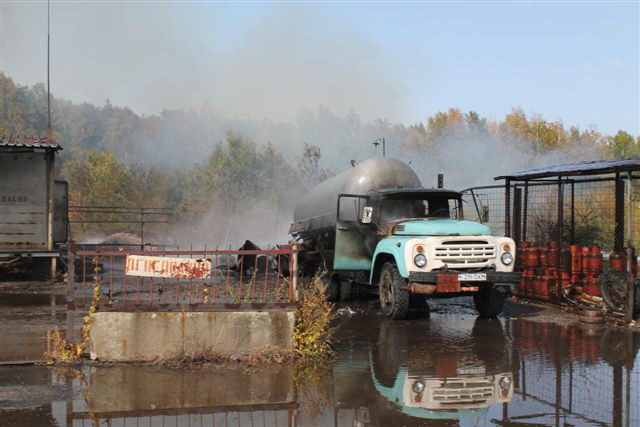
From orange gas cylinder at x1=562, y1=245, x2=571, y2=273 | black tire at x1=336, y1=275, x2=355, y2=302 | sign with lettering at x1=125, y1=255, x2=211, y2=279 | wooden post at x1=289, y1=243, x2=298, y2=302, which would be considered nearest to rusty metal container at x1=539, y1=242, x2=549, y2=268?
orange gas cylinder at x1=562, y1=245, x2=571, y2=273

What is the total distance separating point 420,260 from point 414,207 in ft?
6.41

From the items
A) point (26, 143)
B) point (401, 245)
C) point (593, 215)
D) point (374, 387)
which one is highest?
point (26, 143)

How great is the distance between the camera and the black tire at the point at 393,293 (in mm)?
10102

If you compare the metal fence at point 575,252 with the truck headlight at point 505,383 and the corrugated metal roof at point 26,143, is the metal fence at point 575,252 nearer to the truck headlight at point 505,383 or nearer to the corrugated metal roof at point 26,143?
the truck headlight at point 505,383

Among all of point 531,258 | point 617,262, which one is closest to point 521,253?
point 531,258

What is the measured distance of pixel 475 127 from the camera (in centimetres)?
5488

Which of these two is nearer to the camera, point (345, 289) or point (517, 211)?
point (345, 289)

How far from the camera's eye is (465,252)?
997 cm

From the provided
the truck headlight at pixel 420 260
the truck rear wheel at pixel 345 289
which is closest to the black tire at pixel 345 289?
the truck rear wheel at pixel 345 289

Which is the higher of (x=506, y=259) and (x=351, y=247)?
(x=351, y=247)

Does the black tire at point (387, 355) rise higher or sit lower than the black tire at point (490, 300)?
lower

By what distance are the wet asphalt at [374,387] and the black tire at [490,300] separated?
1410 millimetres

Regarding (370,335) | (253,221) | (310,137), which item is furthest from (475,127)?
(370,335)

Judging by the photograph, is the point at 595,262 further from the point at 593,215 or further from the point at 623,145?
the point at 623,145
